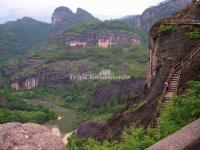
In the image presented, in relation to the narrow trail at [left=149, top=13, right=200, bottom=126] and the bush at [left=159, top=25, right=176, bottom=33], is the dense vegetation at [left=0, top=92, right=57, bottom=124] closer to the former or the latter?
the bush at [left=159, top=25, right=176, bottom=33]

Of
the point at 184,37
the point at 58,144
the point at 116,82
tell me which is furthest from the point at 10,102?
the point at 58,144

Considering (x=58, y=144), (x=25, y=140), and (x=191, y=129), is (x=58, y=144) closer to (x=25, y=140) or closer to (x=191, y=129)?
(x=25, y=140)

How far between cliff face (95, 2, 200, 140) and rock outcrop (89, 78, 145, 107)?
3664 inches

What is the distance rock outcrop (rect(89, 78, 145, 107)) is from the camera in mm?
138587

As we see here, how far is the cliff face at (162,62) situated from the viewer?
102 ft

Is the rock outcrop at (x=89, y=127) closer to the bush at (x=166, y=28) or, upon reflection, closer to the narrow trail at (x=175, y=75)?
the bush at (x=166, y=28)

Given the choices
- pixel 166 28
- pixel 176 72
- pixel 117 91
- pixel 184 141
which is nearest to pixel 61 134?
pixel 117 91

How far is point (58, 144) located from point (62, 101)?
169m

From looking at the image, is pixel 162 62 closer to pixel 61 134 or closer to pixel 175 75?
pixel 175 75

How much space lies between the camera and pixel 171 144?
13.0m

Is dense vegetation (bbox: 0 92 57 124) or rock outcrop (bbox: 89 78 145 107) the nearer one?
dense vegetation (bbox: 0 92 57 124)

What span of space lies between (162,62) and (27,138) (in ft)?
78.9

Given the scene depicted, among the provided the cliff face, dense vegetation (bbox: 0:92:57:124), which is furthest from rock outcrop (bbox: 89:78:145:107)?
the cliff face

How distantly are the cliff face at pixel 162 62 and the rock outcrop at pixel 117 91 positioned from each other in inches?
3664
